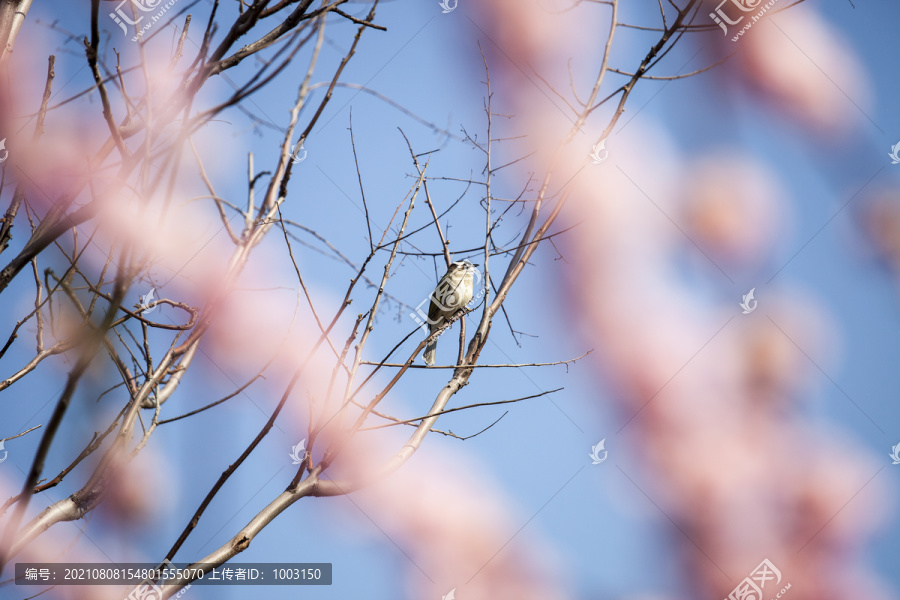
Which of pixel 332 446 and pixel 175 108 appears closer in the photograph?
pixel 175 108

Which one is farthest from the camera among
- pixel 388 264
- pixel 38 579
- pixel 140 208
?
pixel 388 264

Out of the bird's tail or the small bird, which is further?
the bird's tail

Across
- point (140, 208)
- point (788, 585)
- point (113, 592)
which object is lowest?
point (788, 585)

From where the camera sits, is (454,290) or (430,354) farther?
(430,354)

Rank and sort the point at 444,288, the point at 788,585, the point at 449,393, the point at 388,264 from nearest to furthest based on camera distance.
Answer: the point at 788,585 < the point at 388,264 < the point at 449,393 < the point at 444,288

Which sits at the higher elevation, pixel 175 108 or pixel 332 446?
pixel 175 108

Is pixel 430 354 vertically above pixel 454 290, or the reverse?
pixel 454 290

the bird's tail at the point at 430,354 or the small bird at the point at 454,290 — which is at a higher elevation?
the small bird at the point at 454,290

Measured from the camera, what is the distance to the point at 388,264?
180cm

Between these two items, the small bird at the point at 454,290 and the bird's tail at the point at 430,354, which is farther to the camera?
the bird's tail at the point at 430,354

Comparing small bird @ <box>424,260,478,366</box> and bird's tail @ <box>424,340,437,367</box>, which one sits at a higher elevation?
small bird @ <box>424,260,478,366</box>

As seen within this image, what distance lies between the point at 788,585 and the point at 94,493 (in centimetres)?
176

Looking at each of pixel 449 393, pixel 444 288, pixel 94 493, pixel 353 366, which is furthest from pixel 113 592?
pixel 444 288

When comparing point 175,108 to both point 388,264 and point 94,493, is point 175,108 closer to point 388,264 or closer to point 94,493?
point 388,264
